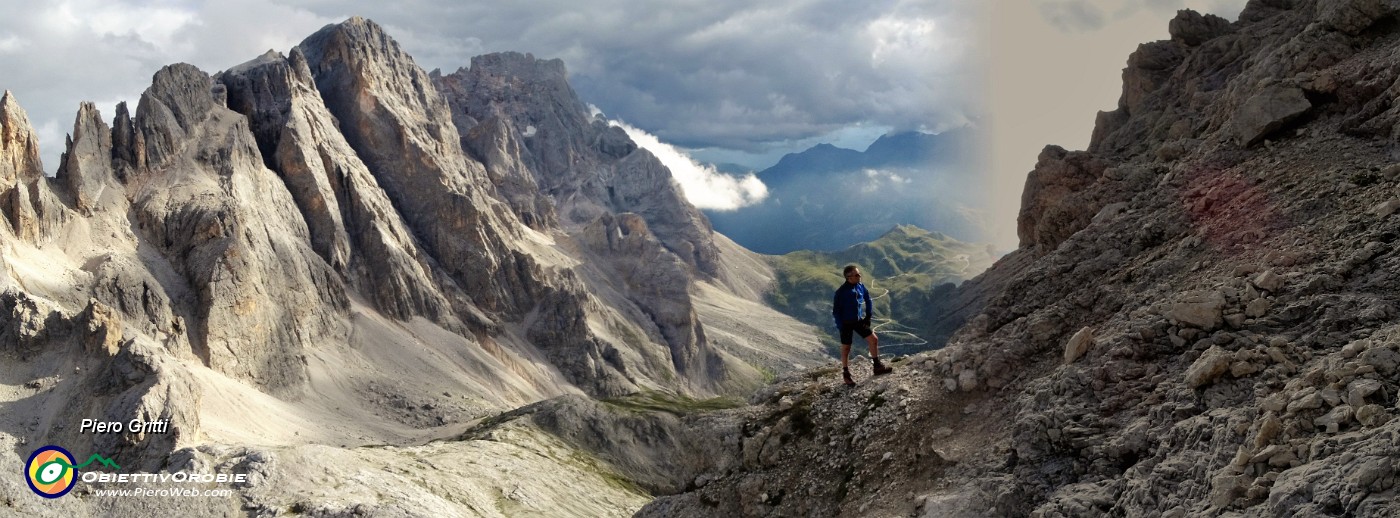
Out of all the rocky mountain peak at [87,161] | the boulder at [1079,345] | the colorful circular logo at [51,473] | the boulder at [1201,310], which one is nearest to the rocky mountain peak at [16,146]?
the rocky mountain peak at [87,161]

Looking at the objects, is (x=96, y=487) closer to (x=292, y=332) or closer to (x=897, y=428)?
(x=897, y=428)

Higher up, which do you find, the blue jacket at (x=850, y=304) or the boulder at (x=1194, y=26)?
the boulder at (x=1194, y=26)

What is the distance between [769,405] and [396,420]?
11330cm

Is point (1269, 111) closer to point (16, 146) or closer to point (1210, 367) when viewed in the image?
point (1210, 367)

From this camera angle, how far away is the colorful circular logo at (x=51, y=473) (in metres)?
54.7

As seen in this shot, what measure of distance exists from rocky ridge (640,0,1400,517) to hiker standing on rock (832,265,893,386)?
818 mm

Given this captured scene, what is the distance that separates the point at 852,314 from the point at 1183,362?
955 cm

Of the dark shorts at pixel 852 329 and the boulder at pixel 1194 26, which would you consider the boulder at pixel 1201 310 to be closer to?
the dark shorts at pixel 852 329

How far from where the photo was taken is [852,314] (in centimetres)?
2525

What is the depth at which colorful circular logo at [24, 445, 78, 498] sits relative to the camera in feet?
179

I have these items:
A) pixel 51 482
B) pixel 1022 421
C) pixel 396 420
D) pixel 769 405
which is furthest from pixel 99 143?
pixel 1022 421

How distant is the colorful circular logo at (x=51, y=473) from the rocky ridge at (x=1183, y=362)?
155 ft

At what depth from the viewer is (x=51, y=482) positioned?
56031 mm

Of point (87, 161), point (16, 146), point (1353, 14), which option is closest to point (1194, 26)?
point (1353, 14)
